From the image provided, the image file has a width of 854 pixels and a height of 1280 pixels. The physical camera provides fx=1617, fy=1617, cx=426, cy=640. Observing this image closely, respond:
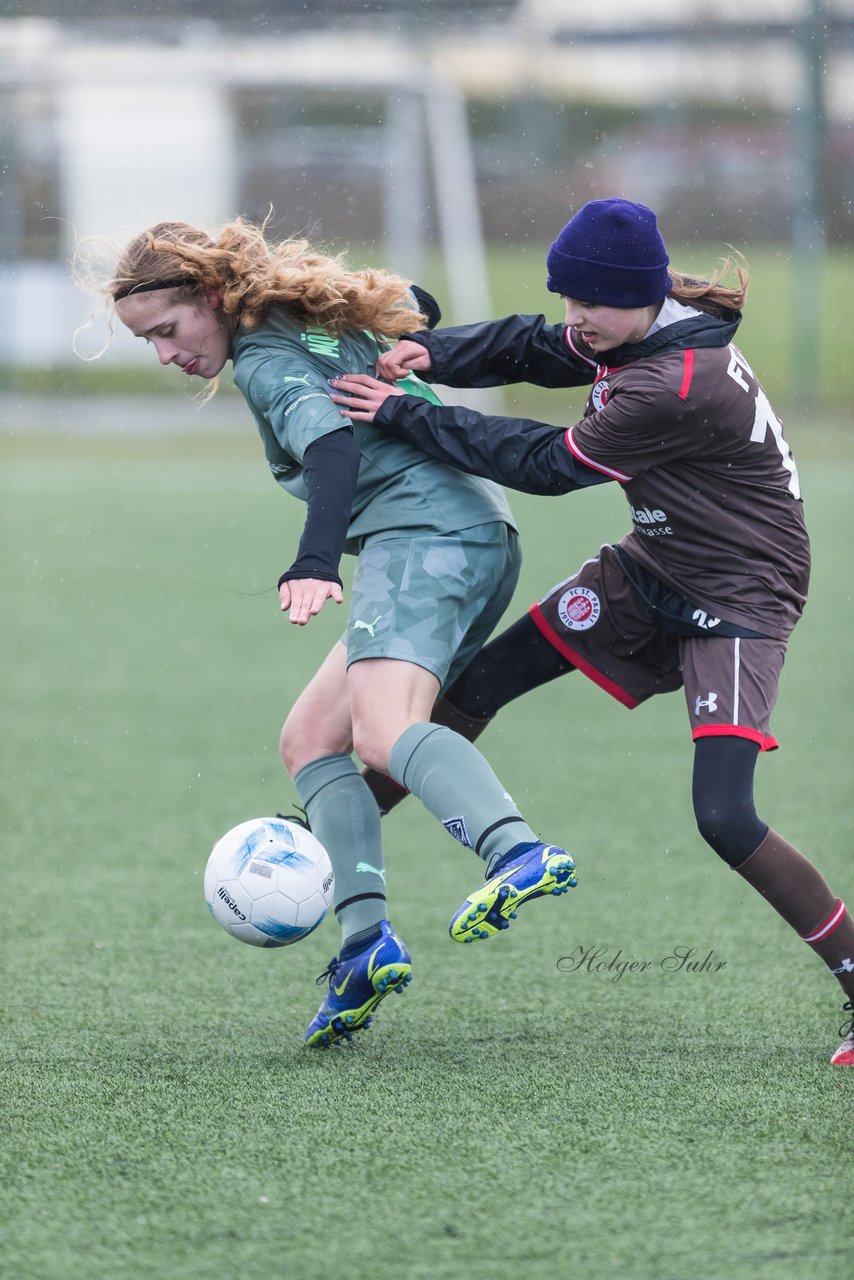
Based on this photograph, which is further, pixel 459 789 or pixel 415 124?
pixel 415 124

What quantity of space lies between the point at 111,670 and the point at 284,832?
170 inches

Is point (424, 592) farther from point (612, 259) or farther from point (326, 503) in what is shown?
point (612, 259)

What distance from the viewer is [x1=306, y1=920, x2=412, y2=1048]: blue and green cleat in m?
3.12

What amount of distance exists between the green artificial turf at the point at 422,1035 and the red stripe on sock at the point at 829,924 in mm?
235

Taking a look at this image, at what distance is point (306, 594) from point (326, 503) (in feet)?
0.65

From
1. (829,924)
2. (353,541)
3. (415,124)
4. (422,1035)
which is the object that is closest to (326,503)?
(353,541)

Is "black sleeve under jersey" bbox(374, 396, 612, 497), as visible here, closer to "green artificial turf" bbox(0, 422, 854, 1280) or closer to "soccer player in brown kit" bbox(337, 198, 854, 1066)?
"soccer player in brown kit" bbox(337, 198, 854, 1066)

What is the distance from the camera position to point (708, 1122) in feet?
9.18

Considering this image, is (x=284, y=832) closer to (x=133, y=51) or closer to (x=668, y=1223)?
(x=668, y=1223)

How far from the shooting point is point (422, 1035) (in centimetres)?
337

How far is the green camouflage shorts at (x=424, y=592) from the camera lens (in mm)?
3158

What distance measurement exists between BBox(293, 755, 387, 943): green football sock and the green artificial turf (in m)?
0.29

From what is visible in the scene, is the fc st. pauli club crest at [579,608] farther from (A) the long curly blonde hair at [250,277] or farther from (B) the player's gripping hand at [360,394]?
(A) the long curly blonde hair at [250,277]

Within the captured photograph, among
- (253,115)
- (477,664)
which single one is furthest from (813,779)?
(253,115)
